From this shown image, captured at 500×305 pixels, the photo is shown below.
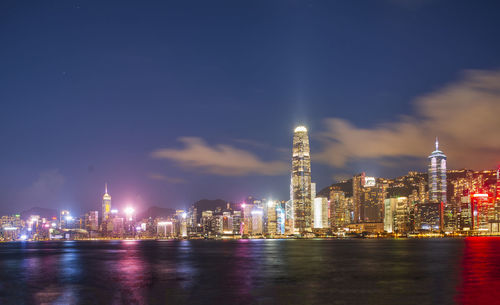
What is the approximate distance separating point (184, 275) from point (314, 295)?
26883 millimetres

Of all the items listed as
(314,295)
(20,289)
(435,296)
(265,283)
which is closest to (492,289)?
(435,296)

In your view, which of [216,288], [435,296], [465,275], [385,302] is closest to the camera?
[385,302]

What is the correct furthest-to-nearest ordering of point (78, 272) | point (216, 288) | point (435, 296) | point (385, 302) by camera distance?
point (78, 272), point (216, 288), point (435, 296), point (385, 302)

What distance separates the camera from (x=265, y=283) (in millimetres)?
59062

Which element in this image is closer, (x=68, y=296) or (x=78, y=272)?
(x=68, y=296)

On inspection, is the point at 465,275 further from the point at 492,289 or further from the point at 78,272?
the point at 78,272

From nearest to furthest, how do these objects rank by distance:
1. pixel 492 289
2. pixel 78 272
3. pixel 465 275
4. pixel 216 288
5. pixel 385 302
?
pixel 385 302 < pixel 492 289 < pixel 216 288 < pixel 465 275 < pixel 78 272

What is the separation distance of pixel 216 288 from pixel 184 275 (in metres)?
16.9

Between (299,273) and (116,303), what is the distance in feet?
107

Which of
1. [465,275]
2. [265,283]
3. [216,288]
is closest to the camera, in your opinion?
[216,288]

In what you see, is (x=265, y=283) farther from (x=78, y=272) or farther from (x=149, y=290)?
(x=78, y=272)

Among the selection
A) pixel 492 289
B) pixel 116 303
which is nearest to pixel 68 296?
pixel 116 303

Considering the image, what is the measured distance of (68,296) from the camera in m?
49.7

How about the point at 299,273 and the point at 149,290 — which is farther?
the point at 299,273
